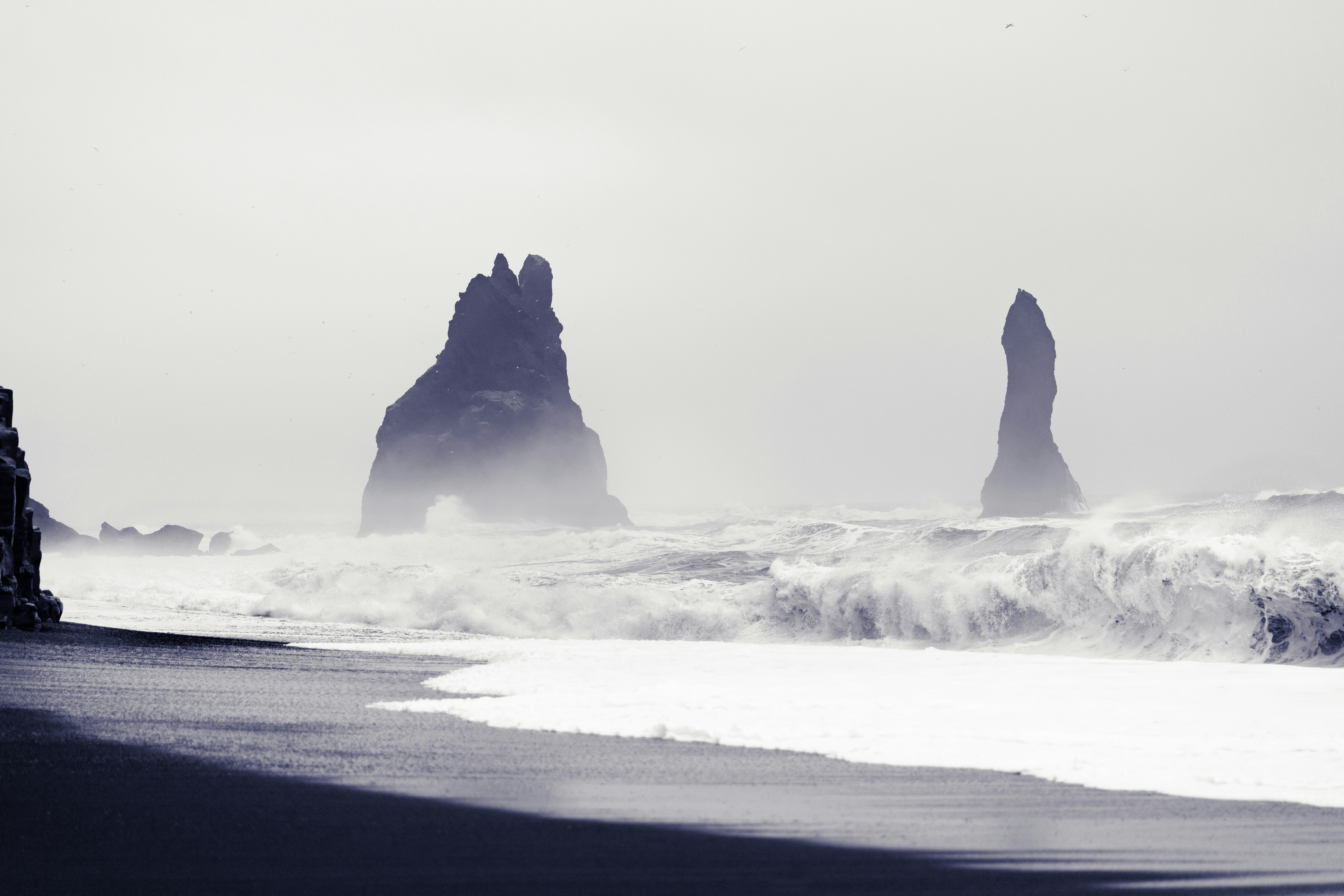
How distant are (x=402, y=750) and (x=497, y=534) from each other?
250 feet

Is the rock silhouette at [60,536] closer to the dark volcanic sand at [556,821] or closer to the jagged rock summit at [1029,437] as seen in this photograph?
the jagged rock summit at [1029,437]

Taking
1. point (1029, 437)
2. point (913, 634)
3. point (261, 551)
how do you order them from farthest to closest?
point (1029, 437) → point (261, 551) → point (913, 634)

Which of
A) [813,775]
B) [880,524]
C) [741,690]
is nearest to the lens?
[813,775]

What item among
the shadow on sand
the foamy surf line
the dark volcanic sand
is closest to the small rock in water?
the foamy surf line

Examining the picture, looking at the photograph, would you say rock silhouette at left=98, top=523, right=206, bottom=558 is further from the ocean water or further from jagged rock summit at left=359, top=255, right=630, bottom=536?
the ocean water

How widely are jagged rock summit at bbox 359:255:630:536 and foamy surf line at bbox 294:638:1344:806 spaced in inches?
3005

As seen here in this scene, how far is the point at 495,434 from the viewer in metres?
97.4

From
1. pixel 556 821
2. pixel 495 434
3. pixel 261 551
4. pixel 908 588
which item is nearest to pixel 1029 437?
pixel 495 434

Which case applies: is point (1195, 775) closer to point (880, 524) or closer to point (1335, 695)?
point (1335, 695)

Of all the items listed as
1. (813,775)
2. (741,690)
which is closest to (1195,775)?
(813,775)

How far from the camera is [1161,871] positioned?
5.38m

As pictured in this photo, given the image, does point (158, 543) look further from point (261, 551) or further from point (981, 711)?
point (981, 711)

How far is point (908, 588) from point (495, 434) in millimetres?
75584

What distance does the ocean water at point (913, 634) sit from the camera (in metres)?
9.37
